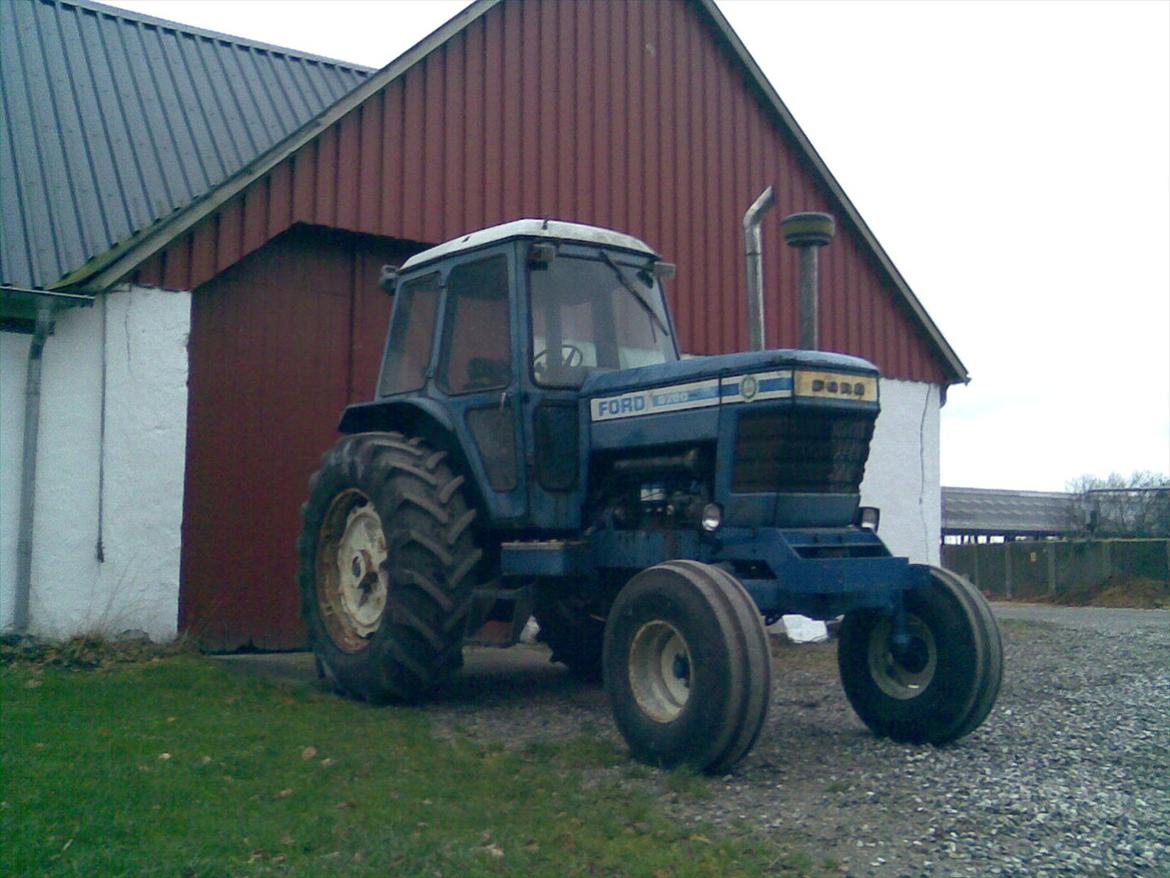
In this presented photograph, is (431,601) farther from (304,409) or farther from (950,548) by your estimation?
(950,548)

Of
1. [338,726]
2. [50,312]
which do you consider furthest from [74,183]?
[338,726]

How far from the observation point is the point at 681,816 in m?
4.98

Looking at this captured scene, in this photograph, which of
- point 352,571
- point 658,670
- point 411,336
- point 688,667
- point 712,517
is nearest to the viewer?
point 688,667

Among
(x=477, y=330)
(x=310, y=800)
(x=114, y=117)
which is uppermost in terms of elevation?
(x=114, y=117)

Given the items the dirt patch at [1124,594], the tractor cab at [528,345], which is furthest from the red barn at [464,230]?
the dirt patch at [1124,594]

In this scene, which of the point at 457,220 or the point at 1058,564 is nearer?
the point at 457,220

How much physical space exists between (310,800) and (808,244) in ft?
14.6

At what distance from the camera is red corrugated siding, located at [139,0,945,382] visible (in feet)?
35.2

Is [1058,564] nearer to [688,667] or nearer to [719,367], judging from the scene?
[719,367]

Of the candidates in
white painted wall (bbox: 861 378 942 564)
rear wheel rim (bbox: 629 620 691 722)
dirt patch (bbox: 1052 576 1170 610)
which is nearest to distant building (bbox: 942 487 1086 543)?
dirt patch (bbox: 1052 576 1170 610)

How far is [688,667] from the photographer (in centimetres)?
589

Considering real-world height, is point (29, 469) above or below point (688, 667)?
above

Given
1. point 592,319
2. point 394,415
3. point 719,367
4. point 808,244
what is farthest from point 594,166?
point 719,367

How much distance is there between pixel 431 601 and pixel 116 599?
331cm
